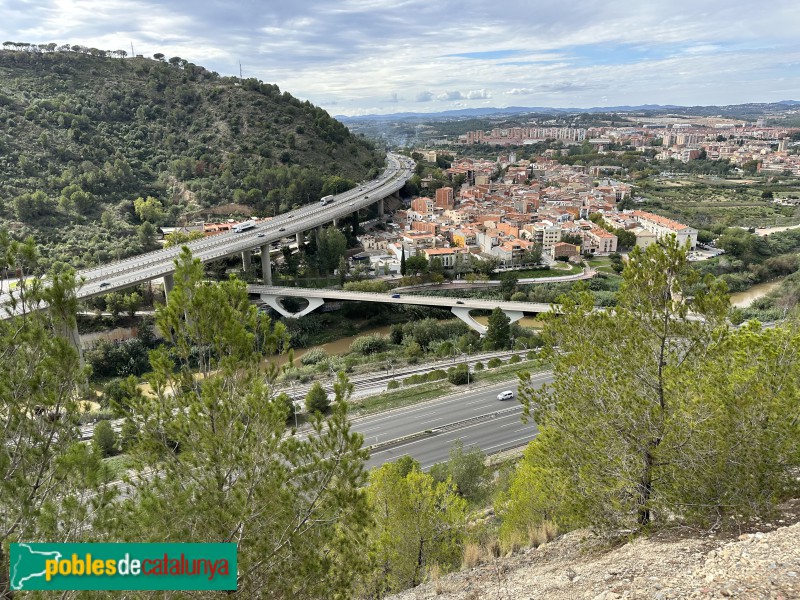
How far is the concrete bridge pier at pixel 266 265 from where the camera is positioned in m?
37.4

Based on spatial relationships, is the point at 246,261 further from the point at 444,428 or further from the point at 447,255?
Answer: the point at 444,428

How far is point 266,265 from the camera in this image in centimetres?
3769

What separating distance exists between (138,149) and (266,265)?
2579cm

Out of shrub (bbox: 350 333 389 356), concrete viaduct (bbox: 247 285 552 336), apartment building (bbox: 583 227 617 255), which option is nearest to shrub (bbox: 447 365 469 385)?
shrub (bbox: 350 333 389 356)

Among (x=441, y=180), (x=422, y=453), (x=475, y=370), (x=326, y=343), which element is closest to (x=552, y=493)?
(x=422, y=453)

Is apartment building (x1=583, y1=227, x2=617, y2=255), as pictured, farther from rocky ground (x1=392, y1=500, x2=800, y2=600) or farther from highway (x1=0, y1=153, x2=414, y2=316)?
rocky ground (x1=392, y1=500, x2=800, y2=600)

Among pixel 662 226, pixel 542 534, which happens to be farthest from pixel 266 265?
pixel 662 226

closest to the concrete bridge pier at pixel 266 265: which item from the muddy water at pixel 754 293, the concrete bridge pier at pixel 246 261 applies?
the concrete bridge pier at pixel 246 261

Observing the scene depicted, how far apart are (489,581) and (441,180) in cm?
6950

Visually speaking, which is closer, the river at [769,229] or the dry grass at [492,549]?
the dry grass at [492,549]

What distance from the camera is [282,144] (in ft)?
197

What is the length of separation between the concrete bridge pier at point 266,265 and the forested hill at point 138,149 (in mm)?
9350

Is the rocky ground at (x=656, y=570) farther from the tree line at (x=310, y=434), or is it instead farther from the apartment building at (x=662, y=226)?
the apartment building at (x=662, y=226)

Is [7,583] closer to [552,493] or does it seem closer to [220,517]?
[220,517]
